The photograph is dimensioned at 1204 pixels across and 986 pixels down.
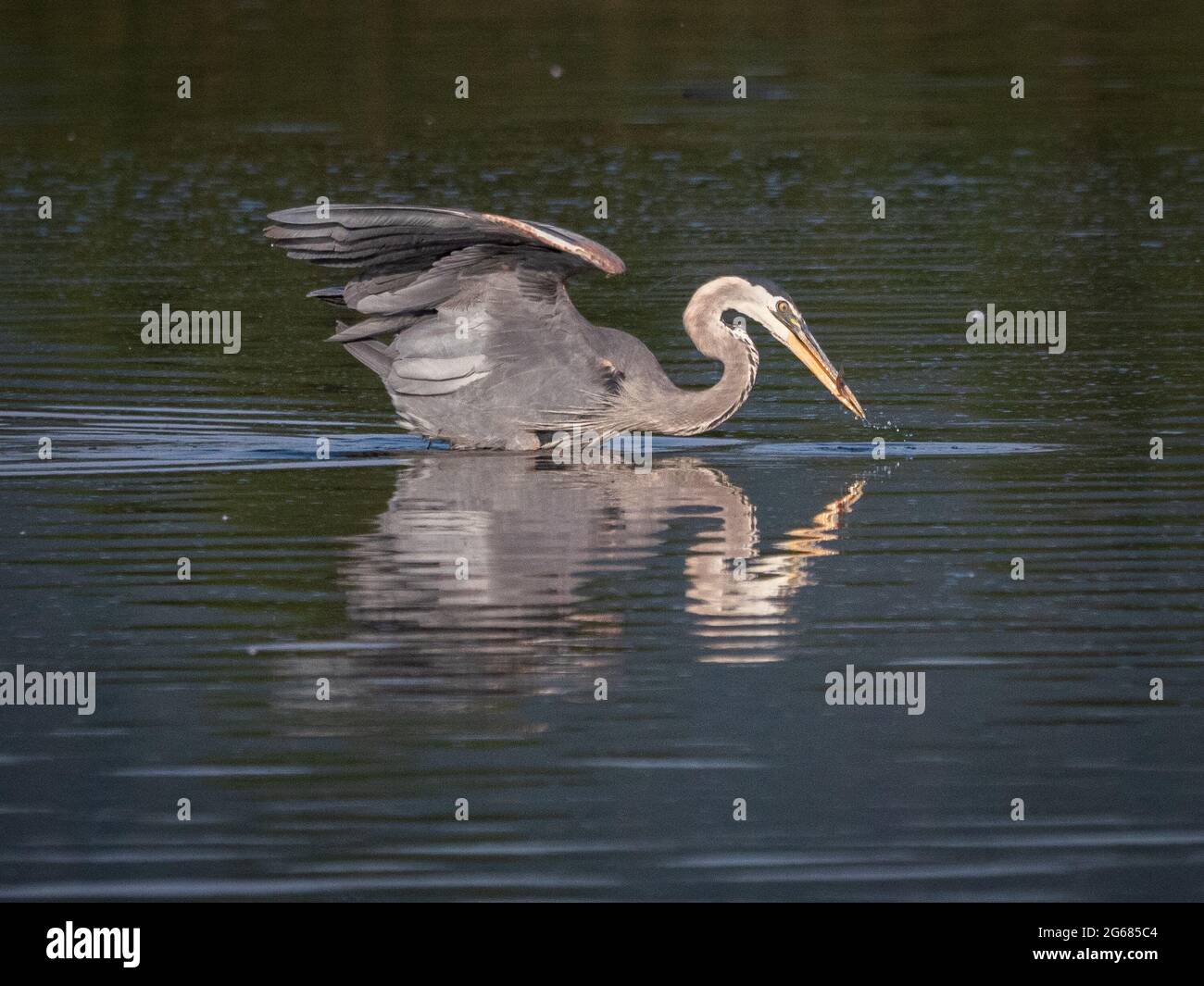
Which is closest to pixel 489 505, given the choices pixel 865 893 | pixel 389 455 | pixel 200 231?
pixel 389 455

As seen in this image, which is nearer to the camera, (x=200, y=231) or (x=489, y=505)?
(x=489, y=505)

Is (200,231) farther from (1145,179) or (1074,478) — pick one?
(1074,478)

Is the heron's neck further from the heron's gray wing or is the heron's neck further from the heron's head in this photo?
the heron's gray wing

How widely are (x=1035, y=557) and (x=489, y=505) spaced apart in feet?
9.72

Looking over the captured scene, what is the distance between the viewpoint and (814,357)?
49.5 feet

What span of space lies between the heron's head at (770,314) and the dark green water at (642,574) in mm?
402

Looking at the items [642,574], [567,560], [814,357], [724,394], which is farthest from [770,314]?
[642,574]

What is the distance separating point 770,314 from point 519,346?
1546mm

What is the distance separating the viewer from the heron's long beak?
15.1 metres

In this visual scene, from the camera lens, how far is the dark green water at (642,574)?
8547mm

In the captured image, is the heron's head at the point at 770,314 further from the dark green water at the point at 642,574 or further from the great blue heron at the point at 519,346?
the dark green water at the point at 642,574

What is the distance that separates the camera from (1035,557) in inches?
476

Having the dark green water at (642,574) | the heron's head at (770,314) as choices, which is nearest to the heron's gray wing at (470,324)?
the dark green water at (642,574)

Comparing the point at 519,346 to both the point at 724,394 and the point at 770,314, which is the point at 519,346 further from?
the point at 770,314
